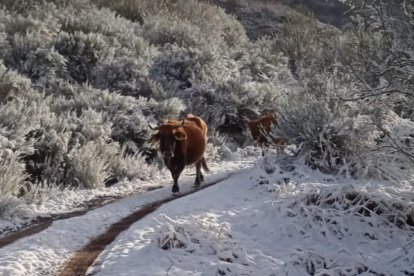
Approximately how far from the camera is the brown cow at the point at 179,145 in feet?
29.7

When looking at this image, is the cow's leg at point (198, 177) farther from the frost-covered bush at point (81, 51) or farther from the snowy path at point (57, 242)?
the frost-covered bush at point (81, 51)

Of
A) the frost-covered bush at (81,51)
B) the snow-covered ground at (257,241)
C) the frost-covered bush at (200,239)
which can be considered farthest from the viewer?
the frost-covered bush at (81,51)

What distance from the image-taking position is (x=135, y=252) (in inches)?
227

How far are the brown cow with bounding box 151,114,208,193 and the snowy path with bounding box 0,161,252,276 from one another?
Result: 956 mm

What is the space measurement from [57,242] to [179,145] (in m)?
3.50

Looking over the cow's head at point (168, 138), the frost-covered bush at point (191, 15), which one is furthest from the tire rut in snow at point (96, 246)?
the frost-covered bush at point (191, 15)

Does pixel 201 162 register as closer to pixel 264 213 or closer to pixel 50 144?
pixel 50 144

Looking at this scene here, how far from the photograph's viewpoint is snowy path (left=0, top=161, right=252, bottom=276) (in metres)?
5.47

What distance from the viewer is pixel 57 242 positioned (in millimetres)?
6203

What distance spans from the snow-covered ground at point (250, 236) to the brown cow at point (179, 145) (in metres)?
0.70

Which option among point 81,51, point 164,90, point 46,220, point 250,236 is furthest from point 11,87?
point 250,236

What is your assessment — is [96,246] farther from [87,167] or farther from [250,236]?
[87,167]

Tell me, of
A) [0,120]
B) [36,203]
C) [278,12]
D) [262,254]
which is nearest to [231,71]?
[0,120]

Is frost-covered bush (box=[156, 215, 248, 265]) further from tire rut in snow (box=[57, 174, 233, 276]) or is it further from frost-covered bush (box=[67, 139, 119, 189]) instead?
frost-covered bush (box=[67, 139, 119, 189])
